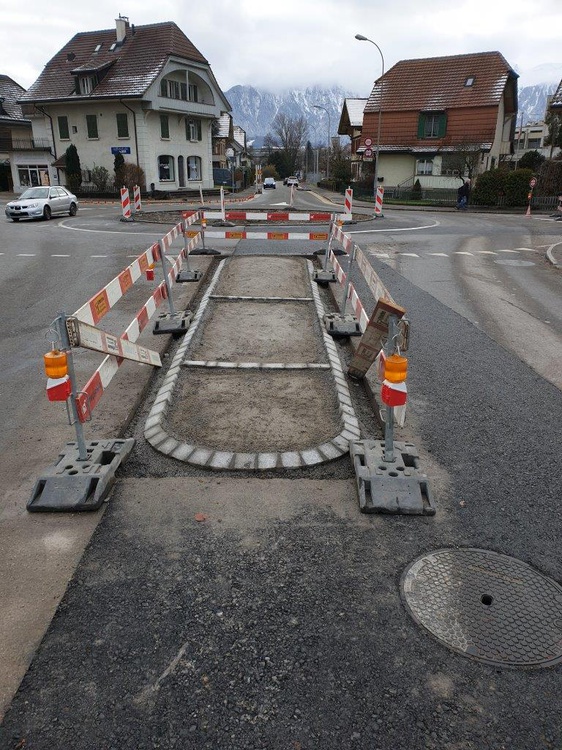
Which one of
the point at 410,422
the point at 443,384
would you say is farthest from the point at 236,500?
the point at 443,384

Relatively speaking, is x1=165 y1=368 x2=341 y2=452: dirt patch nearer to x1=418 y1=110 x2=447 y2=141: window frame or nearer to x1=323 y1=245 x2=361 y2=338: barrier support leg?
x1=323 y1=245 x2=361 y2=338: barrier support leg

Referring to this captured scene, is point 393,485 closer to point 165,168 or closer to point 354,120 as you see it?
point 165,168

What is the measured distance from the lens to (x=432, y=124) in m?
45.2

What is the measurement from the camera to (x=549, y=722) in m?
2.38

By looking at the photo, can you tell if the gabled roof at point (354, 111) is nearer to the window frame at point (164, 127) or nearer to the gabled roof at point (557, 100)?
the gabled roof at point (557, 100)

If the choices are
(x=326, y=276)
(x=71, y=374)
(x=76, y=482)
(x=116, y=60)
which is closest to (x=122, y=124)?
(x=116, y=60)

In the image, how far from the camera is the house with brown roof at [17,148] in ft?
163

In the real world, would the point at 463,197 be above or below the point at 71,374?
above

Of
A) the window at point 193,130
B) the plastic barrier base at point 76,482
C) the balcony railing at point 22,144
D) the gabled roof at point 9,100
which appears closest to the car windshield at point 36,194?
the plastic barrier base at point 76,482

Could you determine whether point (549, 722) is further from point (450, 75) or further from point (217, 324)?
point (450, 75)

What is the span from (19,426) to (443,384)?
14.0 feet

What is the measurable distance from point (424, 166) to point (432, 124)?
330cm

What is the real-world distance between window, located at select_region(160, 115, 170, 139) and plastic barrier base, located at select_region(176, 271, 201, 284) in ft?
133

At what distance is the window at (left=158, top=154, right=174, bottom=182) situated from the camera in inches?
1844
